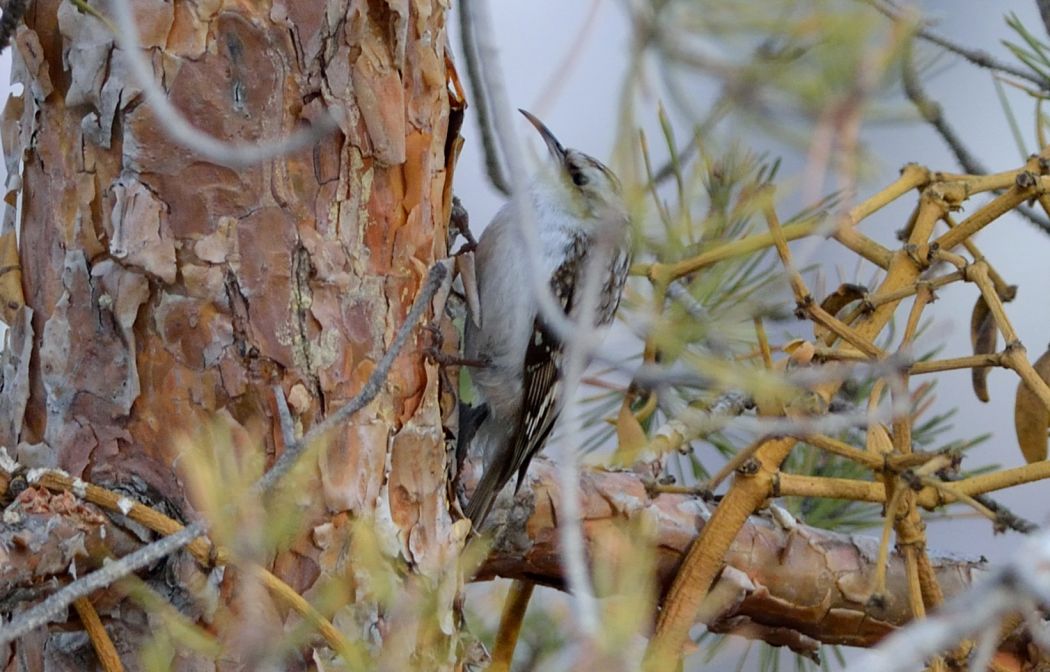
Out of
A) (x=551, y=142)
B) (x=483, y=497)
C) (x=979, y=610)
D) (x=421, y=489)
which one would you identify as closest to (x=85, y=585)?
(x=421, y=489)

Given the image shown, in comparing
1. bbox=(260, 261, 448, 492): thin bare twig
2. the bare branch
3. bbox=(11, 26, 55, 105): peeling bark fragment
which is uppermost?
bbox=(11, 26, 55, 105): peeling bark fragment

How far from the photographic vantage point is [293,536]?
3.03 ft

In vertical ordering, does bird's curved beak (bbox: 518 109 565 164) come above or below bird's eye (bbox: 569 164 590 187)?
above

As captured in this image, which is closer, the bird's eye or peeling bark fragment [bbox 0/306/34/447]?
peeling bark fragment [bbox 0/306/34/447]

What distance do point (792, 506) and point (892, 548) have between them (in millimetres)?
388

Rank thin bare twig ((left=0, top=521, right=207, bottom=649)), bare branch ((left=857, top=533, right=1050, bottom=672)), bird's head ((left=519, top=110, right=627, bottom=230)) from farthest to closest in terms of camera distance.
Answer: bird's head ((left=519, top=110, right=627, bottom=230)), thin bare twig ((left=0, top=521, right=207, bottom=649)), bare branch ((left=857, top=533, right=1050, bottom=672))

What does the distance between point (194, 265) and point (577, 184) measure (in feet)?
2.30

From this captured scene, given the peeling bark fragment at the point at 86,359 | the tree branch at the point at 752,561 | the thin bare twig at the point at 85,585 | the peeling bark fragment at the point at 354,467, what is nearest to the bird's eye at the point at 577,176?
the tree branch at the point at 752,561

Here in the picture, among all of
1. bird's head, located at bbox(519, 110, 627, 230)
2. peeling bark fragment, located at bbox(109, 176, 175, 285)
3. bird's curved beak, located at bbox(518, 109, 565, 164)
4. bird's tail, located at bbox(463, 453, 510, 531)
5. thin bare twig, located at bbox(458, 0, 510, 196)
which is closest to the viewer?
thin bare twig, located at bbox(458, 0, 510, 196)

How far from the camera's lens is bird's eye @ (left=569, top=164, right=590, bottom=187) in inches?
60.1

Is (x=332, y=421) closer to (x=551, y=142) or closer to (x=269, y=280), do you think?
(x=269, y=280)

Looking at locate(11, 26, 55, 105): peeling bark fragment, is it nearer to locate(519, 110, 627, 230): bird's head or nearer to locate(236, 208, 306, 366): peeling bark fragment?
locate(236, 208, 306, 366): peeling bark fragment

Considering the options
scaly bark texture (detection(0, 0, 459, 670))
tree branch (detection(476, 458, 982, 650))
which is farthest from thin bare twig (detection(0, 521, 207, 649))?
tree branch (detection(476, 458, 982, 650))

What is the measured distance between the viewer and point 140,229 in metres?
0.92
